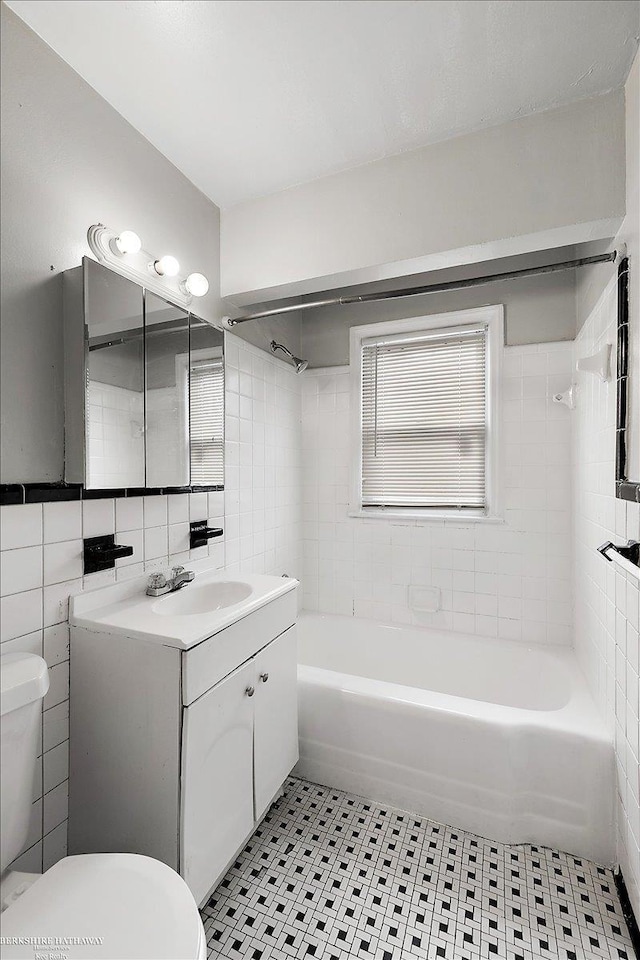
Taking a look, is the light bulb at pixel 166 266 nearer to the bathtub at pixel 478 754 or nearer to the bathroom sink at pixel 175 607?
the bathroom sink at pixel 175 607

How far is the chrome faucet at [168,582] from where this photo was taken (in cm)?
160

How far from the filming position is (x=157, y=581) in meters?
1.63

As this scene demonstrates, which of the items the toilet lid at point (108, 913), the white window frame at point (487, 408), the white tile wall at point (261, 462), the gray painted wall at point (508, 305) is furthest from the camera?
the white window frame at point (487, 408)

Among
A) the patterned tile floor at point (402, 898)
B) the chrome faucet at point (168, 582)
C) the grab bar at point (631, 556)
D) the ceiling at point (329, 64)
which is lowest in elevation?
the patterned tile floor at point (402, 898)

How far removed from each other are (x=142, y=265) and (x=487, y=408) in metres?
1.86

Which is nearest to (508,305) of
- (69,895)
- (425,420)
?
(425,420)

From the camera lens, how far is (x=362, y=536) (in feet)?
9.07

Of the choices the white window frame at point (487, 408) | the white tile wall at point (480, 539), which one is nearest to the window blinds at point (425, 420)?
the white window frame at point (487, 408)

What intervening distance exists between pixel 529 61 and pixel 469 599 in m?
2.29

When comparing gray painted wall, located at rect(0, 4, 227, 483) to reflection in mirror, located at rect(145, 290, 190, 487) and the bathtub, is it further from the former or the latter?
the bathtub

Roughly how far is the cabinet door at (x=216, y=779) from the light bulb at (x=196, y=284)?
1457mm

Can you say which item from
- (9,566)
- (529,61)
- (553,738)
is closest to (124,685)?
(9,566)

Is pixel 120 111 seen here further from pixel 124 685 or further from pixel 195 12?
pixel 124 685

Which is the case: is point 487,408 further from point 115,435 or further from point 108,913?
point 108,913
